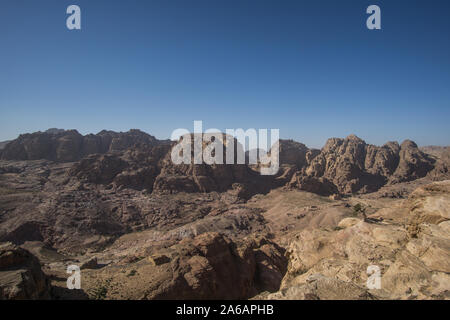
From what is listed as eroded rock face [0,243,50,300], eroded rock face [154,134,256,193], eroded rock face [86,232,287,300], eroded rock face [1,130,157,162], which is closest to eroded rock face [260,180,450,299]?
eroded rock face [86,232,287,300]

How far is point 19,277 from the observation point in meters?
13.7

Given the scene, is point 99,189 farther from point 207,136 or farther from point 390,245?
point 390,245

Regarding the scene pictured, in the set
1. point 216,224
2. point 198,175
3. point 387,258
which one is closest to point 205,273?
point 387,258

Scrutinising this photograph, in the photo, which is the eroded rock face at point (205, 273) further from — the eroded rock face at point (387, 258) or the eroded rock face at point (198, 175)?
the eroded rock face at point (198, 175)

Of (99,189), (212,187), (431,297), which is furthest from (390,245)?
(99,189)

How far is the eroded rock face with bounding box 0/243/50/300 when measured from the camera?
12.7 m

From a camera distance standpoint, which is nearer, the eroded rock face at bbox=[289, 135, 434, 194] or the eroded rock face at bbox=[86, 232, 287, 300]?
the eroded rock face at bbox=[86, 232, 287, 300]

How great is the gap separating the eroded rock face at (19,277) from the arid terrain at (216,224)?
90mm

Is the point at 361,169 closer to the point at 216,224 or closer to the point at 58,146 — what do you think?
the point at 216,224

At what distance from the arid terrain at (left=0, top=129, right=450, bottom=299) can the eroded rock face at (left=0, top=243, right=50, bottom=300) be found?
0.09 metres

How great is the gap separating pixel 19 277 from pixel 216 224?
4301cm

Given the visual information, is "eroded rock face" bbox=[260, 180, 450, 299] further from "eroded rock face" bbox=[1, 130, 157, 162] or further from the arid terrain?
"eroded rock face" bbox=[1, 130, 157, 162]

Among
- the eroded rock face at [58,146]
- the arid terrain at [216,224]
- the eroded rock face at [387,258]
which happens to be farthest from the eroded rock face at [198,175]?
the eroded rock face at [387,258]
